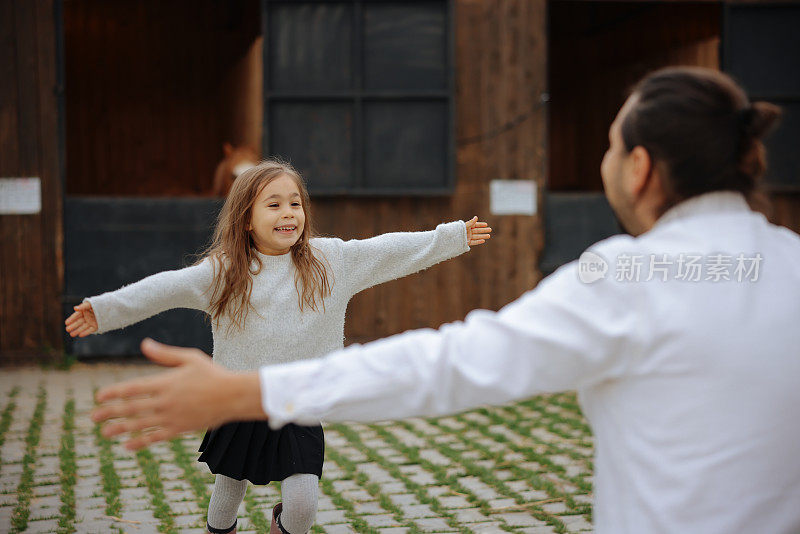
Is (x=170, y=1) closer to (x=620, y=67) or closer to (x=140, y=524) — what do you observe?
(x=620, y=67)

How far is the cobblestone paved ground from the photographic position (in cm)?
433

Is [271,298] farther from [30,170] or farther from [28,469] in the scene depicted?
[30,170]

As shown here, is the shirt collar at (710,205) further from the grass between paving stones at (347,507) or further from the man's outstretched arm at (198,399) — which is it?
the grass between paving stones at (347,507)

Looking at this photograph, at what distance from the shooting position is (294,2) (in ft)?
27.4

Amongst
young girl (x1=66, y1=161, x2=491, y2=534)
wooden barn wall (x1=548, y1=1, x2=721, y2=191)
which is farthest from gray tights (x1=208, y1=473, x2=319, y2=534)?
wooden barn wall (x1=548, y1=1, x2=721, y2=191)

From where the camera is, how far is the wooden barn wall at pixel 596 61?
39.4ft

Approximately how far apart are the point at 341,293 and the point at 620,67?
1148cm

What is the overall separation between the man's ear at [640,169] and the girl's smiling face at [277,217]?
1918 millimetres

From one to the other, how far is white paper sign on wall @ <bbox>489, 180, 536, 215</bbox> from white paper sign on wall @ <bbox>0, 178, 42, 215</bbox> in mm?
4030

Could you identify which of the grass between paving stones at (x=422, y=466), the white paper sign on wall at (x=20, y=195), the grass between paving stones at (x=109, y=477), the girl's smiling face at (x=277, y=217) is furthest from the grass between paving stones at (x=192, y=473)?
the white paper sign on wall at (x=20, y=195)

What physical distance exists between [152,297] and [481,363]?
197 cm

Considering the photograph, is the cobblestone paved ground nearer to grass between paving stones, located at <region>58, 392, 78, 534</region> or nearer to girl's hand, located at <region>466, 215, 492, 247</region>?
grass between paving stones, located at <region>58, 392, 78, 534</region>

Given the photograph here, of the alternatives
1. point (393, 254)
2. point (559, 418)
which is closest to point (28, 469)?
point (393, 254)

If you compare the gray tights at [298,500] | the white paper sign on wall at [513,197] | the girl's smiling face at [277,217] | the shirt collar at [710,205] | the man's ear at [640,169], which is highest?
the man's ear at [640,169]
